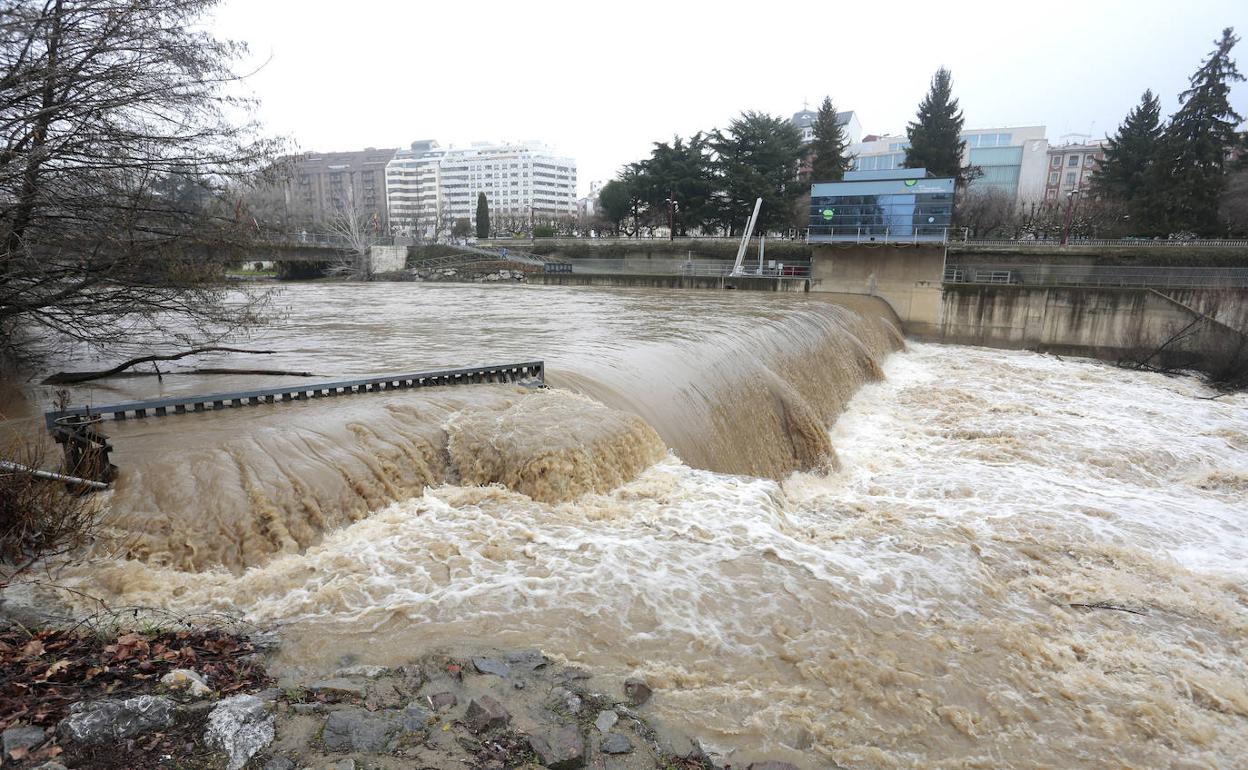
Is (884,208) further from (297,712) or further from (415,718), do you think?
(297,712)

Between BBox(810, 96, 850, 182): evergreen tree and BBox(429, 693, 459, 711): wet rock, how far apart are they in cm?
5286

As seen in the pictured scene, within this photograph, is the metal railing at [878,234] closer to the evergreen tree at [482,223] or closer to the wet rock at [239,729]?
the wet rock at [239,729]

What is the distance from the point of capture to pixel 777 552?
6.43 m

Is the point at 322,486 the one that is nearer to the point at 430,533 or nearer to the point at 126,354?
the point at 430,533

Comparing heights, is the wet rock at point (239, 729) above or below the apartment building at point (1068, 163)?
below

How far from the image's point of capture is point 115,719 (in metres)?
3.16

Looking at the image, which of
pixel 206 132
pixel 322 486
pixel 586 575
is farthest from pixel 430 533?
pixel 206 132

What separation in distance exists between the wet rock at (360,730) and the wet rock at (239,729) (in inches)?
11.3

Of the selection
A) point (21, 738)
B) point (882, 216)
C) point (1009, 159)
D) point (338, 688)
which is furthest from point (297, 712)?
point (1009, 159)

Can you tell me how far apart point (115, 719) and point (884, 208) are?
33.1m

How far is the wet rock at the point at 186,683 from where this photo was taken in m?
3.56

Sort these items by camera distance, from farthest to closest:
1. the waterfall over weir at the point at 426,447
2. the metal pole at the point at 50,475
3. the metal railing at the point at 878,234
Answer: the metal railing at the point at 878,234 → the waterfall over weir at the point at 426,447 → the metal pole at the point at 50,475

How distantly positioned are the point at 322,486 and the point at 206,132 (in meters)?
6.25

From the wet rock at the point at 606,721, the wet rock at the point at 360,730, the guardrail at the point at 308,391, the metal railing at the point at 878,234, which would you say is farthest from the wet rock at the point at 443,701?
the metal railing at the point at 878,234
